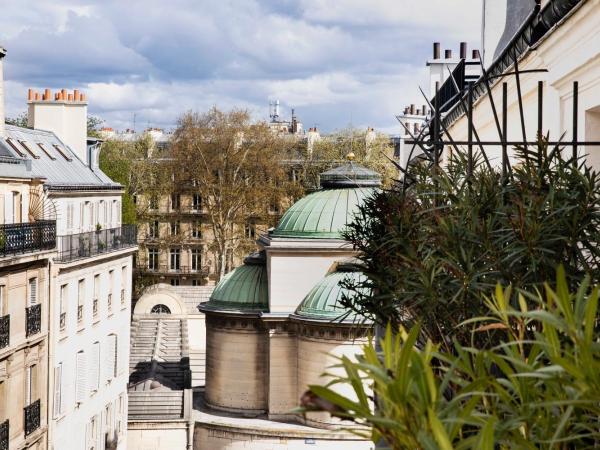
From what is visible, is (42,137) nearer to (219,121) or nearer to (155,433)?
(155,433)

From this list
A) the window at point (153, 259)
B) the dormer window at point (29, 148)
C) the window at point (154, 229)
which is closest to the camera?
the dormer window at point (29, 148)

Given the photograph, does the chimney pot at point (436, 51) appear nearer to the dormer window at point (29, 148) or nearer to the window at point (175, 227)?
the dormer window at point (29, 148)

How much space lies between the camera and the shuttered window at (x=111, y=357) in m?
33.8

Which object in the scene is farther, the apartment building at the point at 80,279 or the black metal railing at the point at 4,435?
the apartment building at the point at 80,279

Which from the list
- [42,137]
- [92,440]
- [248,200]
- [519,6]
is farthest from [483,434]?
[248,200]

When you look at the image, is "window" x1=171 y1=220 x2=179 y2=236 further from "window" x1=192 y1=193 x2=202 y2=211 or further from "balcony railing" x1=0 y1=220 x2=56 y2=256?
"balcony railing" x1=0 y1=220 x2=56 y2=256

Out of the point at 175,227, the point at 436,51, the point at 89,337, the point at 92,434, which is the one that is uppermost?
the point at 436,51

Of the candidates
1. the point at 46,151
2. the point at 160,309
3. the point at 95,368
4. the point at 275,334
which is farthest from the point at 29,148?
the point at 160,309

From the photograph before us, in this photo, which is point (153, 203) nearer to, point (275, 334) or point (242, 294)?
point (242, 294)

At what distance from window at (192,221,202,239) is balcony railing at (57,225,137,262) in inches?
1514

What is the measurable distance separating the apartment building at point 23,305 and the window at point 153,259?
50.6 metres

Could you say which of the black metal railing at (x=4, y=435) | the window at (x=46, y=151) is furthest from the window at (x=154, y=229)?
the black metal railing at (x=4, y=435)

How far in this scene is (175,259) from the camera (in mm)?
80438

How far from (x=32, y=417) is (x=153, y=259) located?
176ft
